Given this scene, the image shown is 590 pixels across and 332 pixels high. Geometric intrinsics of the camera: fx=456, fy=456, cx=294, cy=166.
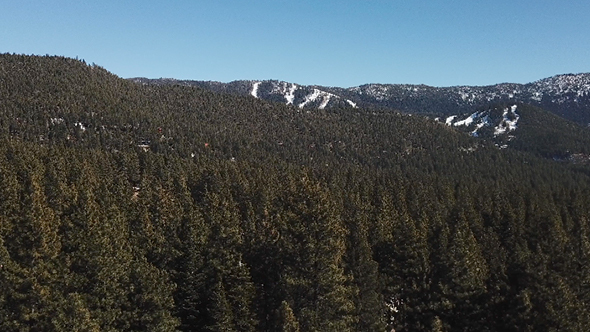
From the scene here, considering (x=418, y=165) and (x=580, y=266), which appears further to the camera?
(x=418, y=165)

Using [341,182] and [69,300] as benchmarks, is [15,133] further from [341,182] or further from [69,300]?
[69,300]

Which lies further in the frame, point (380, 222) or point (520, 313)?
point (380, 222)

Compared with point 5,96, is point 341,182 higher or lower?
lower

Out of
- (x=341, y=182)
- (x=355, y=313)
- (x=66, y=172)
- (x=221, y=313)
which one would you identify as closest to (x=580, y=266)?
A: (x=355, y=313)

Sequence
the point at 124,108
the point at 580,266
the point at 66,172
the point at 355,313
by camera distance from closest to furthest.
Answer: the point at 355,313 < the point at 580,266 < the point at 66,172 < the point at 124,108

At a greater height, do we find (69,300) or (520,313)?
(69,300)

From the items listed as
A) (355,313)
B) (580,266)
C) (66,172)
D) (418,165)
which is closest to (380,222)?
(355,313)

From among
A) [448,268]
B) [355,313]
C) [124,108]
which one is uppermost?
[124,108]

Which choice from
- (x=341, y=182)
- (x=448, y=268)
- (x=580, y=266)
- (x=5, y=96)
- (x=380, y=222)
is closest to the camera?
(x=448, y=268)

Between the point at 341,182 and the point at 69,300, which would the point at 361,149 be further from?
the point at 69,300
